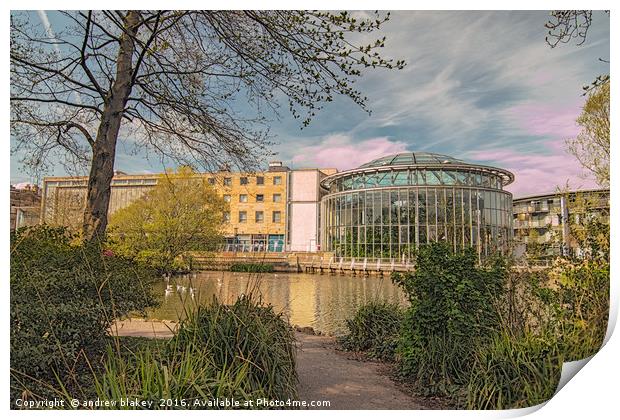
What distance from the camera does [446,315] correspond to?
3.89 metres

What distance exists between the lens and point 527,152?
503 cm

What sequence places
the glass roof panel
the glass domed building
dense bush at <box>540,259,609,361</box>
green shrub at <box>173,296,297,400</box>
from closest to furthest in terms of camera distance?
1. green shrub at <box>173,296,297,400</box>
2. dense bush at <box>540,259,609,361</box>
3. the glass domed building
4. the glass roof panel

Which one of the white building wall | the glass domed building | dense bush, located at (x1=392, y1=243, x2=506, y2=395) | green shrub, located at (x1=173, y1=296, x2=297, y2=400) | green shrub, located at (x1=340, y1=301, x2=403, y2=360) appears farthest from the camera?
the glass domed building

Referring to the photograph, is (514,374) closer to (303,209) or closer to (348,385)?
(348,385)

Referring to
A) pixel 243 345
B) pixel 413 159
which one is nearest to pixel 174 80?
pixel 243 345

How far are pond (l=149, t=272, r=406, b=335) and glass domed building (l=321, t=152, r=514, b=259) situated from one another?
450 cm

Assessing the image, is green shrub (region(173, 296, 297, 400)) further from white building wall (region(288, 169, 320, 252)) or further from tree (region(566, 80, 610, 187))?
white building wall (region(288, 169, 320, 252))

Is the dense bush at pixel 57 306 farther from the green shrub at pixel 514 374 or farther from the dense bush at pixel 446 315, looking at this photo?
the green shrub at pixel 514 374

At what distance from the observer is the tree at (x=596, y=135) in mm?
4340

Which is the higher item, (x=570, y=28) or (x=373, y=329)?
(x=570, y=28)

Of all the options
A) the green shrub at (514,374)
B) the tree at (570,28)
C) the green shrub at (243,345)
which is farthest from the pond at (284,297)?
the tree at (570,28)

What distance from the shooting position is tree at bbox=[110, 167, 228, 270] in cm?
1074

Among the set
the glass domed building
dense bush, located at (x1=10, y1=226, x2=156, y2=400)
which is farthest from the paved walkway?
the glass domed building

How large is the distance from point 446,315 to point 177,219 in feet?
36.9
